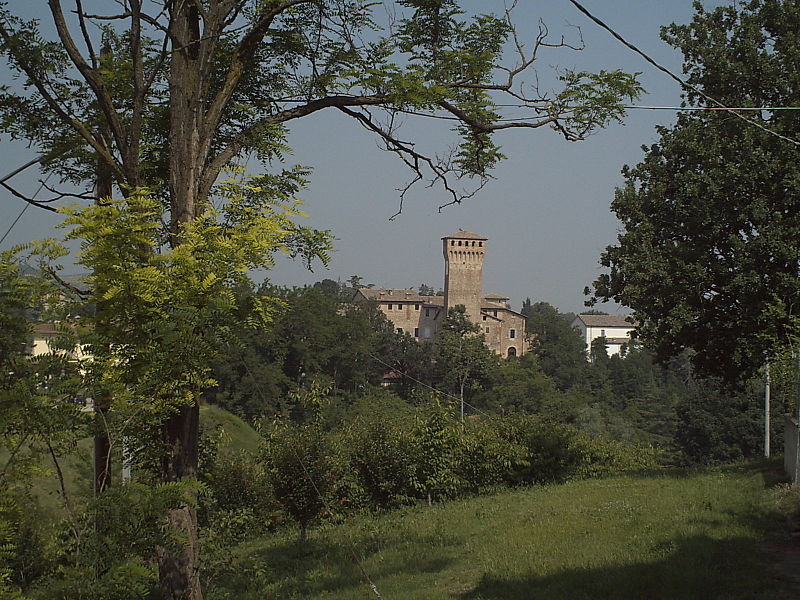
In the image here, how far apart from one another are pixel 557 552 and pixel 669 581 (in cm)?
179

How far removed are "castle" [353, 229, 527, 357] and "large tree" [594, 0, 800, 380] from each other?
60.8 m

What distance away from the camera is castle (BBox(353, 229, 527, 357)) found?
78125mm

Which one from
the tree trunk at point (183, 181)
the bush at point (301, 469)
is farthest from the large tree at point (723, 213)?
the tree trunk at point (183, 181)

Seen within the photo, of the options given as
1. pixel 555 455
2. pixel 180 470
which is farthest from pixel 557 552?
pixel 555 455

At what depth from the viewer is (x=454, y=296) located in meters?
77.8

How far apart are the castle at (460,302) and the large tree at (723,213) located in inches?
2393

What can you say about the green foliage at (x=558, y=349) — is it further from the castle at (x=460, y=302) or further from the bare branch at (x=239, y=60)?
the bare branch at (x=239, y=60)

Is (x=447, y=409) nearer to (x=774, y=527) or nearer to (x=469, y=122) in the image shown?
(x=774, y=527)

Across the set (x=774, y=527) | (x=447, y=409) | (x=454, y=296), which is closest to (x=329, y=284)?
(x=454, y=296)

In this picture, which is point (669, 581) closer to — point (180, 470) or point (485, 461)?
point (180, 470)

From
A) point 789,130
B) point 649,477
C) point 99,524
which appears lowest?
point 649,477

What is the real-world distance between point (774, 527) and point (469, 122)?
544 centimetres

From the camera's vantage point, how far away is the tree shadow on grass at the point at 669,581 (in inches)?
250

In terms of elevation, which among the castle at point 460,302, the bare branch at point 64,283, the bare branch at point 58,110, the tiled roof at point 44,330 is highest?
the castle at point 460,302
